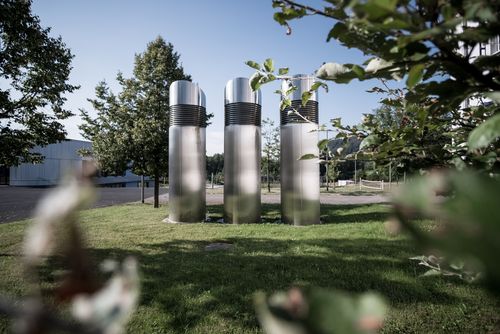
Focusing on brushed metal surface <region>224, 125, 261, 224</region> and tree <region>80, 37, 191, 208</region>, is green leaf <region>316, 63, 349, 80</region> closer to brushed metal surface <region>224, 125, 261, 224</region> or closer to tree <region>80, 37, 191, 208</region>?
brushed metal surface <region>224, 125, 261, 224</region>

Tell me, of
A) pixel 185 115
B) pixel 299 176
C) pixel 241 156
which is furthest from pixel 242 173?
pixel 185 115

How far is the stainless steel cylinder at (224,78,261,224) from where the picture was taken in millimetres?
11609

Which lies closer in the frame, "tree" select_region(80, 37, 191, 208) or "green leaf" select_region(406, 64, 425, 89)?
"green leaf" select_region(406, 64, 425, 89)

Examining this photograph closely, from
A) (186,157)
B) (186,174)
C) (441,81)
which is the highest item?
(186,157)

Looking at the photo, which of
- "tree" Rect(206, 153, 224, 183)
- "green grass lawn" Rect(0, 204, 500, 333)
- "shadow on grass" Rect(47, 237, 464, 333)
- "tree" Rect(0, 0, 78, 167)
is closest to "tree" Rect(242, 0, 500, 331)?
"green grass lawn" Rect(0, 204, 500, 333)

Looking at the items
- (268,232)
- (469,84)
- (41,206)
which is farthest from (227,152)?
(41,206)

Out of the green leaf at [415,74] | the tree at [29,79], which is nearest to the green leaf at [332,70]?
the green leaf at [415,74]

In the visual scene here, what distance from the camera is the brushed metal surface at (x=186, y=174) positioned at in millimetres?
11930

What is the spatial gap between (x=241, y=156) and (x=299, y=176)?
7.15ft

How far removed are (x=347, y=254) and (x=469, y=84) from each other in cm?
657

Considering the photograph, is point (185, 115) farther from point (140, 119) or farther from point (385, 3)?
point (385, 3)

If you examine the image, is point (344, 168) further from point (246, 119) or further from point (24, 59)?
point (24, 59)

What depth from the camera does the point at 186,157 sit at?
471 inches

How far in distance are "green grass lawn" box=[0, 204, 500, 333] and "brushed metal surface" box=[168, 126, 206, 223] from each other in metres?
1.83
